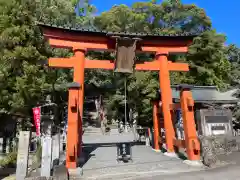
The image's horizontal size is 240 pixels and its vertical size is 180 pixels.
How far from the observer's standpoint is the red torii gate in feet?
27.1

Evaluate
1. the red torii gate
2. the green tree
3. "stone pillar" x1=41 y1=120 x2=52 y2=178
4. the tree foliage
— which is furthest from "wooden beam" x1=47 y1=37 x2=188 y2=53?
the green tree

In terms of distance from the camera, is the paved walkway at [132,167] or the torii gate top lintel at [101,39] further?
the torii gate top lintel at [101,39]

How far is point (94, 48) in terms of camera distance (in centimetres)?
936

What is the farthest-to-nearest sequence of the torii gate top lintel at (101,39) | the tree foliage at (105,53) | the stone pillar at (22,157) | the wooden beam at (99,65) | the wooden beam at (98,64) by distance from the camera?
1. the tree foliage at (105,53)
2. the wooden beam at (98,64)
3. the torii gate top lintel at (101,39)
4. the wooden beam at (99,65)
5. the stone pillar at (22,157)

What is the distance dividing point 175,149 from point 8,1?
12669 millimetres

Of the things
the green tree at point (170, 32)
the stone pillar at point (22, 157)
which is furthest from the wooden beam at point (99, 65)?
the green tree at point (170, 32)

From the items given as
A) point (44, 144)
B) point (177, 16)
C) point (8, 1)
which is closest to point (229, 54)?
point (177, 16)

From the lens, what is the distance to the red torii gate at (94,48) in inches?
325

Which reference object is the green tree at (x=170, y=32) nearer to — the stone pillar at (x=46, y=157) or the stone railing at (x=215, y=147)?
the stone railing at (x=215, y=147)

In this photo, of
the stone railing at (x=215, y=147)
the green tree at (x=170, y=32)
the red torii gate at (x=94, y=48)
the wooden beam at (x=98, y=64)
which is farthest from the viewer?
the green tree at (x=170, y=32)

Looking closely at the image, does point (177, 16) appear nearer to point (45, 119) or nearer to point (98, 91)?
point (98, 91)

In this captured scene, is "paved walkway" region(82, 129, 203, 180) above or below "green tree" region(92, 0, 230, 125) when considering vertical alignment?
below

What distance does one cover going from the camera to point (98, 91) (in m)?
31.9

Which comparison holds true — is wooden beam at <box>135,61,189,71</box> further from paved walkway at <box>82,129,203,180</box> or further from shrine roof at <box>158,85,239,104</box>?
shrine roof at <box>158,85,239,104</box>
